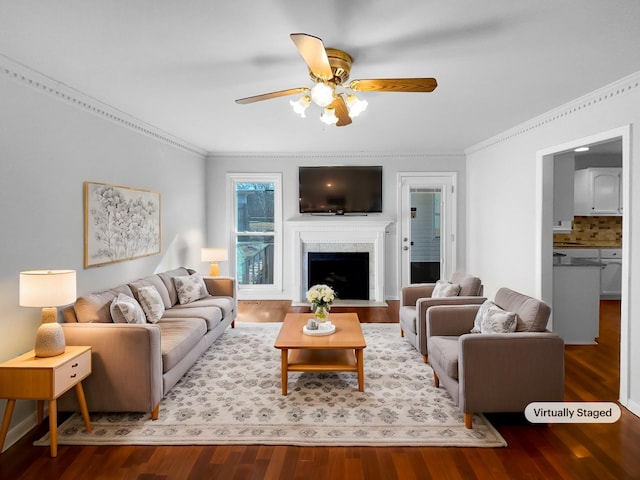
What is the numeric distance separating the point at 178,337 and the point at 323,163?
4.19m

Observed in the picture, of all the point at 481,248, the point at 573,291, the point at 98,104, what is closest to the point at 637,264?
the point at 573,291

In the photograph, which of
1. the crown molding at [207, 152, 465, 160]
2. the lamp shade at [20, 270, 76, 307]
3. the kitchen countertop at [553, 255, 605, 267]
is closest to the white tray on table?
the lamp shade at [20, 270, 76, 307]

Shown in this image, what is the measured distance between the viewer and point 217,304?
470cm

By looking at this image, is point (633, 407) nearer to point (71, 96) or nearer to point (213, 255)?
point (213, 255)

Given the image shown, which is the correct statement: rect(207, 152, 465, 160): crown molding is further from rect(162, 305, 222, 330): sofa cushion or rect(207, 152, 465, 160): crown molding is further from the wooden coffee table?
the wooden coffee table

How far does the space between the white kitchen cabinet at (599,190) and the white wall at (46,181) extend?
6.92 m

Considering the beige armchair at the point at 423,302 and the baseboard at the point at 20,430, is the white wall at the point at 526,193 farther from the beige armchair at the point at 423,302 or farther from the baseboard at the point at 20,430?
the baseboard at the point at 20,430

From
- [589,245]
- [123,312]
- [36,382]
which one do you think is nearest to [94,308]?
[123,312]

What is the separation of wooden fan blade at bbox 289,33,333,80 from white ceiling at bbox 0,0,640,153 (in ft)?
0.84

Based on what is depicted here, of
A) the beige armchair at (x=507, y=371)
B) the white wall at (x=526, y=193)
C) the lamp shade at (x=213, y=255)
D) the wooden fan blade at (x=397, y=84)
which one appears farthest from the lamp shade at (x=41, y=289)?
the white wall at (x=526, y=193)

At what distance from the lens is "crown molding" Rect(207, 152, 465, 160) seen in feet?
22.1

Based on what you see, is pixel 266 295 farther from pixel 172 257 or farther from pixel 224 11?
pixel 224 11

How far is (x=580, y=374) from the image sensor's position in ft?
12.2

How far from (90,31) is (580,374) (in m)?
4.74
